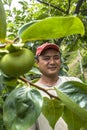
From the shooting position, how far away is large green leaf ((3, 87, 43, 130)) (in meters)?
0.73

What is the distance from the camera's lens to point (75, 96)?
28.9 inches

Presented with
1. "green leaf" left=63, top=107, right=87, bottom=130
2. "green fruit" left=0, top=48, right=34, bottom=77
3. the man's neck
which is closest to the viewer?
"green fruit" left=0, top=48, right=34, bottom=77

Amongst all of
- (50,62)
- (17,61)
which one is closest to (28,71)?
(17,61)

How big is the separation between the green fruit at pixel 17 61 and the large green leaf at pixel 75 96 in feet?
0.33

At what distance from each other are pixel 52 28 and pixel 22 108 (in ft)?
0.67

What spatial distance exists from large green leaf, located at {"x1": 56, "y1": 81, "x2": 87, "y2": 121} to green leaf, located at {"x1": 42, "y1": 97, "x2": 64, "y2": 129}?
0.07m

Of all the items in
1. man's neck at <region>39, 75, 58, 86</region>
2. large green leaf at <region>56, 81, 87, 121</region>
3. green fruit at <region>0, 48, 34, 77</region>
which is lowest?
man's neck at <region>39, 75, 58, 86</region>

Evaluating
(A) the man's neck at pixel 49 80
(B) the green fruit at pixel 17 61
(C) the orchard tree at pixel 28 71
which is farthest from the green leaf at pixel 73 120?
(A) the man's neck at pixel 49 80

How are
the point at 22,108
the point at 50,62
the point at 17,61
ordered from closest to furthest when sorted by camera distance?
the point at 17,61, the point at 22,108, the point at 50,62

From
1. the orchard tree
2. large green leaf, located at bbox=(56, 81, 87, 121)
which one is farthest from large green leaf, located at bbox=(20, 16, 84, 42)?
large green leaf, located at bbox=(56, 81, 87, 121)

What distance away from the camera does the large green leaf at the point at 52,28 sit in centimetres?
67

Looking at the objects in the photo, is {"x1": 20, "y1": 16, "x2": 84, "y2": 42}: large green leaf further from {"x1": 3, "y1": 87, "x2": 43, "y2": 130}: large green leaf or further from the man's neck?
the man's neck

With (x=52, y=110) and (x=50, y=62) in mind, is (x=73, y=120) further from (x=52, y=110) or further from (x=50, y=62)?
(x=50, y=62)

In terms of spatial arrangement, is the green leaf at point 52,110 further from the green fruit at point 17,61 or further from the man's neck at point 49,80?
the man's neck at point 49,80
